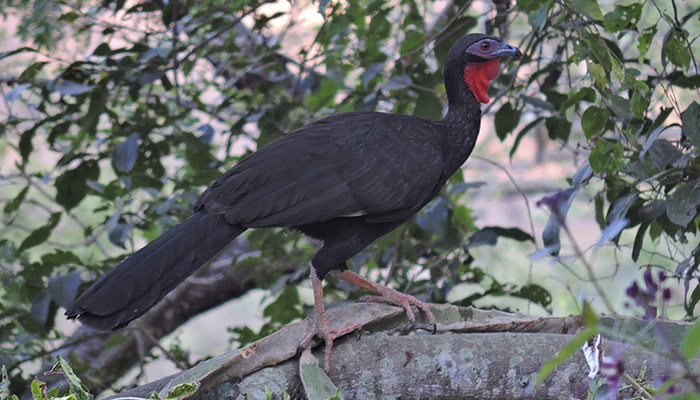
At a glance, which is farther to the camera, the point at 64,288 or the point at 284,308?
the point at 284,308

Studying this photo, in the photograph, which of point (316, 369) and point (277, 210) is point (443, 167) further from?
point (316, 369)

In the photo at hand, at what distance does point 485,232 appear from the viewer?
9.21 feet

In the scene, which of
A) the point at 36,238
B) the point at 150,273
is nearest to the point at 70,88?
the point at 36,238

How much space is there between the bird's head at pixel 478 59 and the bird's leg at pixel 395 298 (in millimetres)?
706

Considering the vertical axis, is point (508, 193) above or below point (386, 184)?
below

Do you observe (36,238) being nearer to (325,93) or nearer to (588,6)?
(325,93)

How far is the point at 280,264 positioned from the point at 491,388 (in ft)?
5.23

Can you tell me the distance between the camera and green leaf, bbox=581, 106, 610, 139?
2082 mm

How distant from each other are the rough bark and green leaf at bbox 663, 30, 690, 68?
2.39 ft

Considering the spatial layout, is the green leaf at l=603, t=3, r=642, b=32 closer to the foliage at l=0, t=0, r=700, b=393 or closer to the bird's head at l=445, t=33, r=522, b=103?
the foliage at l=0, t=0, r=700, b=393

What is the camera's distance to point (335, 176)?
7.27ft

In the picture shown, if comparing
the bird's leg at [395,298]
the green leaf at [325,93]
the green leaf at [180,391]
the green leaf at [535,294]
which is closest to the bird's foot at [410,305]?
the bird's leg at [395,298]

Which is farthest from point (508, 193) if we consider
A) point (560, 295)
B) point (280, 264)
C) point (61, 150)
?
point (61, 150)

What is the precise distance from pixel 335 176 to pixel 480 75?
0.65m
